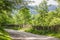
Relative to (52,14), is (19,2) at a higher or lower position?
lower

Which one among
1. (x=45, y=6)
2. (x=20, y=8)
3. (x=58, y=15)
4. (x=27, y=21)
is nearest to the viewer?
(x=20, y=8)

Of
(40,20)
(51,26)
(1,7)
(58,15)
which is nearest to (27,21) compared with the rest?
(40,20)

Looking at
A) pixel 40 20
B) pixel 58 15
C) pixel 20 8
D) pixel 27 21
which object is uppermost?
pixel 27 21

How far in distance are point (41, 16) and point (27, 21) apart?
17.5 meters

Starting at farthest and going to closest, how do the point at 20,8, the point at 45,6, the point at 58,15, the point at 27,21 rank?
the point at 27,21 < the point at 45,6 < the point at 58,15 < the point at 20,8

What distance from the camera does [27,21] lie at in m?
62.9

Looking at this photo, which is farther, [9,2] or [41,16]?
[41,16]

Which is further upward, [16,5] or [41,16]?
[41,16]

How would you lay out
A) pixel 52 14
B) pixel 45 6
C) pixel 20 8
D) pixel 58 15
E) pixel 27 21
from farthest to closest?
pixel 27 21 < pixel 45 6 < pixel 52 14 < pixel 58 15 < pixel 20 8

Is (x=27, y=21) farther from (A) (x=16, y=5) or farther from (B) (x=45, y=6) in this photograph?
(A) (x=16, y=5)

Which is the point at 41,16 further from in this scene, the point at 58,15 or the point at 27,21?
the point at 27,21

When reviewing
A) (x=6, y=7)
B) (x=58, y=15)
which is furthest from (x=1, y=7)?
(x=58, y=15)

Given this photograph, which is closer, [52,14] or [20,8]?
[20,8]

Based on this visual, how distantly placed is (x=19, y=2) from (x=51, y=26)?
89.5ft
